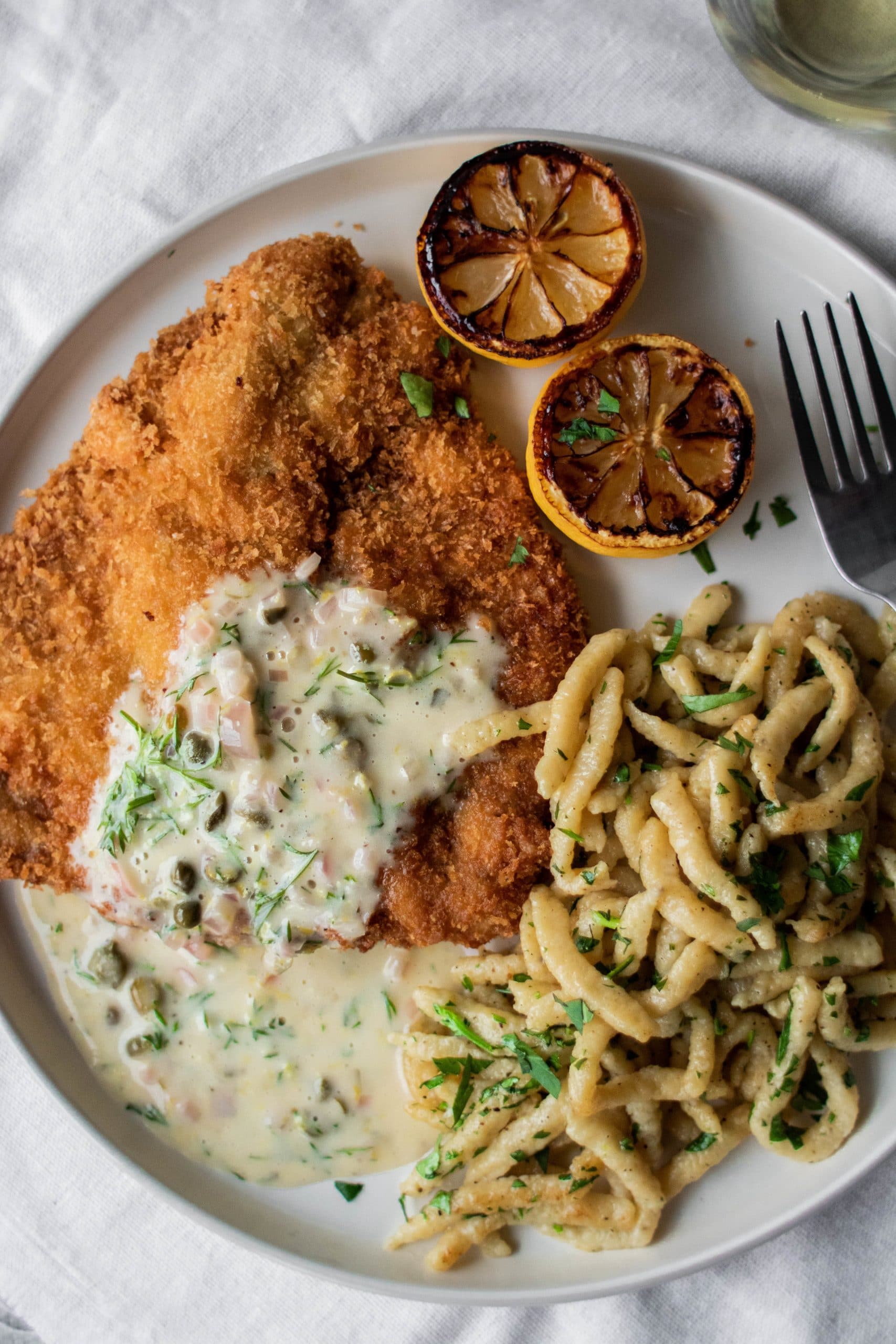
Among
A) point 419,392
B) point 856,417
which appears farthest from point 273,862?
point 856,417

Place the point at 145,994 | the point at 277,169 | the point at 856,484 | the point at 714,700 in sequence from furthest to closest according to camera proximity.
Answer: the point at 277,169, the point at 145,994, the point at 856,484, the point at 714,700

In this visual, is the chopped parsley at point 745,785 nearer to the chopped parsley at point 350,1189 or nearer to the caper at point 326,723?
the caper at point 326,723

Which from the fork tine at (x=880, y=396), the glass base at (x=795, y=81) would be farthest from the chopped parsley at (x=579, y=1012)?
the glass base at (x=795, y=81)

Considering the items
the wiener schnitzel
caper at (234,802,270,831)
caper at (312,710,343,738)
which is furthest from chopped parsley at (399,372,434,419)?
caper at (234,802,270,831)

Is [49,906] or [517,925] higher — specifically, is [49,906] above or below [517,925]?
above

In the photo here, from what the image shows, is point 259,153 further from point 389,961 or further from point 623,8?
point 389,961

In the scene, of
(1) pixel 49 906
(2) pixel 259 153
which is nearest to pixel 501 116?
(2) pixel 259 153

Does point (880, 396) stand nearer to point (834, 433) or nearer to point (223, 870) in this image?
point (834, 433)
